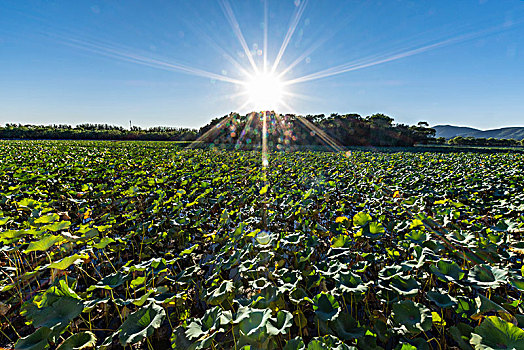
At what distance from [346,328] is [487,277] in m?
1.19

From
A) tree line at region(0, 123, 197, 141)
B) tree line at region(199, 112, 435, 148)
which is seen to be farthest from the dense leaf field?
tree line at region(0, 123, 197, 141)

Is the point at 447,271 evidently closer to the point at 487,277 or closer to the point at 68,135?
the point at 487,277

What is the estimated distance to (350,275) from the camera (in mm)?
1997

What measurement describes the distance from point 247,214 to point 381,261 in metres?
2.45

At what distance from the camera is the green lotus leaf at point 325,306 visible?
1667 millimetres

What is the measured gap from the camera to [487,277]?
6.16ft

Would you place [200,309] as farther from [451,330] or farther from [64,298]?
[451,330]

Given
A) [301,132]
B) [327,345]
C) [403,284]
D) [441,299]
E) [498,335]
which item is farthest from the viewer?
[301,132]

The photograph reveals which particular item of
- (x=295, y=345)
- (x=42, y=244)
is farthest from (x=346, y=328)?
(x=42, y=244)

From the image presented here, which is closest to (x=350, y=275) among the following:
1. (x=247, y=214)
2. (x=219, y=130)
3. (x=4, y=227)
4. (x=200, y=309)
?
(x=200, y=309)

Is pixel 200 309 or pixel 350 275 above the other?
pixel 350 275

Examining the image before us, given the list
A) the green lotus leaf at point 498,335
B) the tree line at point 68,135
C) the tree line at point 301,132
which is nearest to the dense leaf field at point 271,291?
the green lotus leaf at point 498,335

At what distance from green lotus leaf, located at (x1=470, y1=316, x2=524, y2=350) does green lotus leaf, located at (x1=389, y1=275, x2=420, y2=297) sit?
443 millimetres

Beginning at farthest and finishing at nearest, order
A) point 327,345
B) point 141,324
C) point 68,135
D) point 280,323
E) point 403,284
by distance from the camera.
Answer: point 68,135, point 403,284, point 141,324, point 280,323, point 327,345
